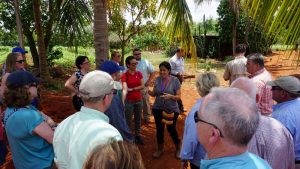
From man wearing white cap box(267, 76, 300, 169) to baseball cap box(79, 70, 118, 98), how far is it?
1.82 meters

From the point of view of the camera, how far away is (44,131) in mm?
2750

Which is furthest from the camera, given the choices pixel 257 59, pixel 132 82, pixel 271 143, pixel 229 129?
pixel 132 82

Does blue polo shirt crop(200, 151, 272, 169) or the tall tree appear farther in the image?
the tall tree

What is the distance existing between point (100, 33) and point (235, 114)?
429 centimetres

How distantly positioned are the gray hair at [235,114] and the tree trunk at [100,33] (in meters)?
4.08

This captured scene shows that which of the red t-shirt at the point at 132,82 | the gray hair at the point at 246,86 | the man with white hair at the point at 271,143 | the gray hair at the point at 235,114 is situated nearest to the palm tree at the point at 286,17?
the gray hair at the point at 246,86

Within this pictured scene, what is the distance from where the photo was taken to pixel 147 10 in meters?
15.4

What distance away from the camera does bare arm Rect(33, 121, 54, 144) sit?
2.73m

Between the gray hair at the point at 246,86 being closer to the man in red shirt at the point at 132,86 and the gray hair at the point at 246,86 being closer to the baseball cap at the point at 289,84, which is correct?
the baseball cap at the point at 289,84

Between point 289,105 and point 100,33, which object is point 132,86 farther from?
point 289,105

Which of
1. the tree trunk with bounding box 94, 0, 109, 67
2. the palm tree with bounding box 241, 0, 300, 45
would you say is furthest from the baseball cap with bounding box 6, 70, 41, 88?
the tree trunk with bounding box 94, 0, 109, 67

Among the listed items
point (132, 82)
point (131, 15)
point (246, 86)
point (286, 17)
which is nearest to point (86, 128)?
point (246, 86)

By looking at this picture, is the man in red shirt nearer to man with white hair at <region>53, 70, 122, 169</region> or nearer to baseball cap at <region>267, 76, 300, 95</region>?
baseball cap at <region>267, 76, 300, 95</region>

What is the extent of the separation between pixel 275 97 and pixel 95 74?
197 centimetres
